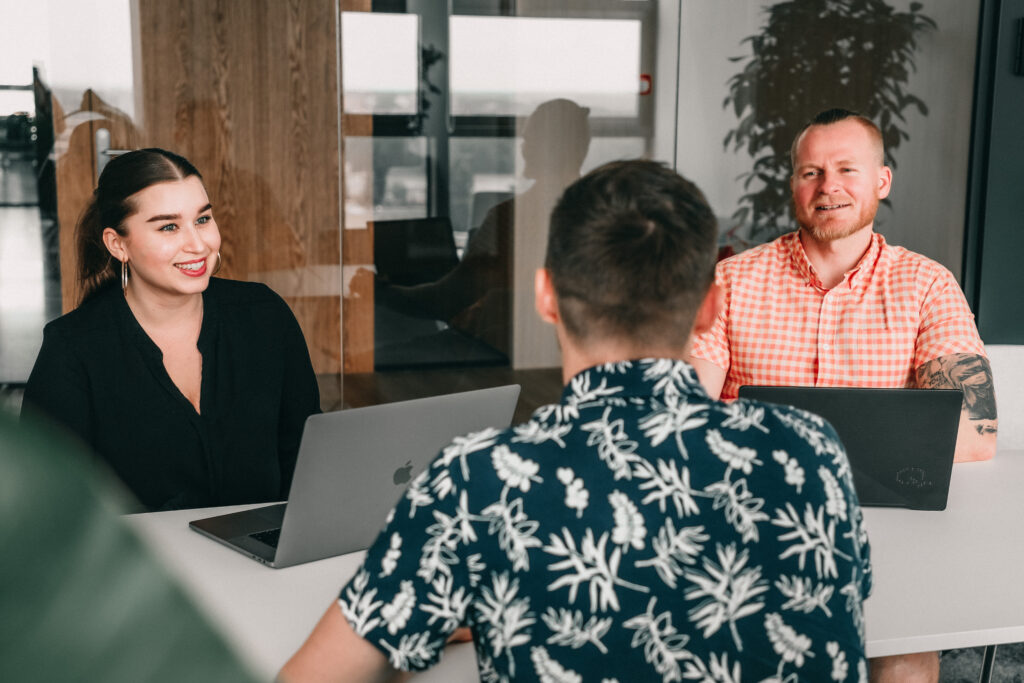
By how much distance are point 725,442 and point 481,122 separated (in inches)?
126

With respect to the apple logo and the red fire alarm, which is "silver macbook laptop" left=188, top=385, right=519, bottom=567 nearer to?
the apple logo

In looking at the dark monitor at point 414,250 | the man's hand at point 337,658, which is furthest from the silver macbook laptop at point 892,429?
the dark monitor at point 414,250

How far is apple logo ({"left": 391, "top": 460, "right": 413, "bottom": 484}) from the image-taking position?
165 centimetres

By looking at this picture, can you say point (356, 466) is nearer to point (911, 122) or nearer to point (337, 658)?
point (337, 658)

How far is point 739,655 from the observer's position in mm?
1018

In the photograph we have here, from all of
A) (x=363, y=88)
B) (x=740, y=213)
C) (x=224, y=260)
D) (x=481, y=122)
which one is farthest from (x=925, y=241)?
(x=224, y=260)

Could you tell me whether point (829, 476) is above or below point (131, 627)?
below

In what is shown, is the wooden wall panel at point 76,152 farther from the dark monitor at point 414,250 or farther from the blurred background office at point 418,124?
the dark monitor at point 414,250

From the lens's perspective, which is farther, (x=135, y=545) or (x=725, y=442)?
(x=725, y=442)

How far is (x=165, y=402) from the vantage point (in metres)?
2.19

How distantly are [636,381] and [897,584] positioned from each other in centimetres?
79

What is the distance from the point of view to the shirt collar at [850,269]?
8.30 ft

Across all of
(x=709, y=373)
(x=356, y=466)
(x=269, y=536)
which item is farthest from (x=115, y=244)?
(x=709, y=373)

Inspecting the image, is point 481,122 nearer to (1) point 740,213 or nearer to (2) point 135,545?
(1) point 740,213
